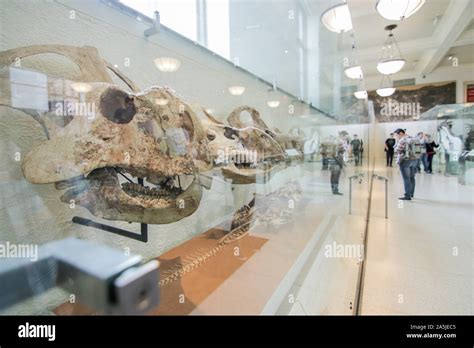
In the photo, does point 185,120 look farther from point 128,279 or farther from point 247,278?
point 247,278

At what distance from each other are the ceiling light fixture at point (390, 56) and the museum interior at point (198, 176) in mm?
3234

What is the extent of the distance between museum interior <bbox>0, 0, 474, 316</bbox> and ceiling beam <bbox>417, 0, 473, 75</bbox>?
288cm

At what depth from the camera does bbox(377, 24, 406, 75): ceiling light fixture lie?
7461 millimetres

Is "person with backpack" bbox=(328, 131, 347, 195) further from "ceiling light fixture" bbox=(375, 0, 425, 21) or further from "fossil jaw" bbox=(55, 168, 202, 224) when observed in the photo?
"fossil jaw" bbox=(55, 168, 202, 224)

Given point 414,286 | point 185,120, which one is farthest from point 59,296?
point 414,286

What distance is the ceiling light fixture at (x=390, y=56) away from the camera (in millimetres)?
7461

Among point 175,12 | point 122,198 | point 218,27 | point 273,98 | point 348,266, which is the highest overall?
point 218,27

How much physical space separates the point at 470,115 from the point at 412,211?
476 cm

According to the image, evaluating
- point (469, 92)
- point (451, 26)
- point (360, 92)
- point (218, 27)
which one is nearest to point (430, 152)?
point (451, 26)

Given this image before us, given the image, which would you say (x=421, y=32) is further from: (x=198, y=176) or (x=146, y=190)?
(x=146, y=190)

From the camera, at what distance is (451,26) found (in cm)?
679

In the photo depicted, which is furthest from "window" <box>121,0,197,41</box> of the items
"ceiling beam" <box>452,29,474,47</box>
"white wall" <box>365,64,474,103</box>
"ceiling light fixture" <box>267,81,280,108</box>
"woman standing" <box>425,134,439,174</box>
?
"white wall" <box>365,64,474,103</box>

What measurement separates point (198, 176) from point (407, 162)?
18.9 ft
